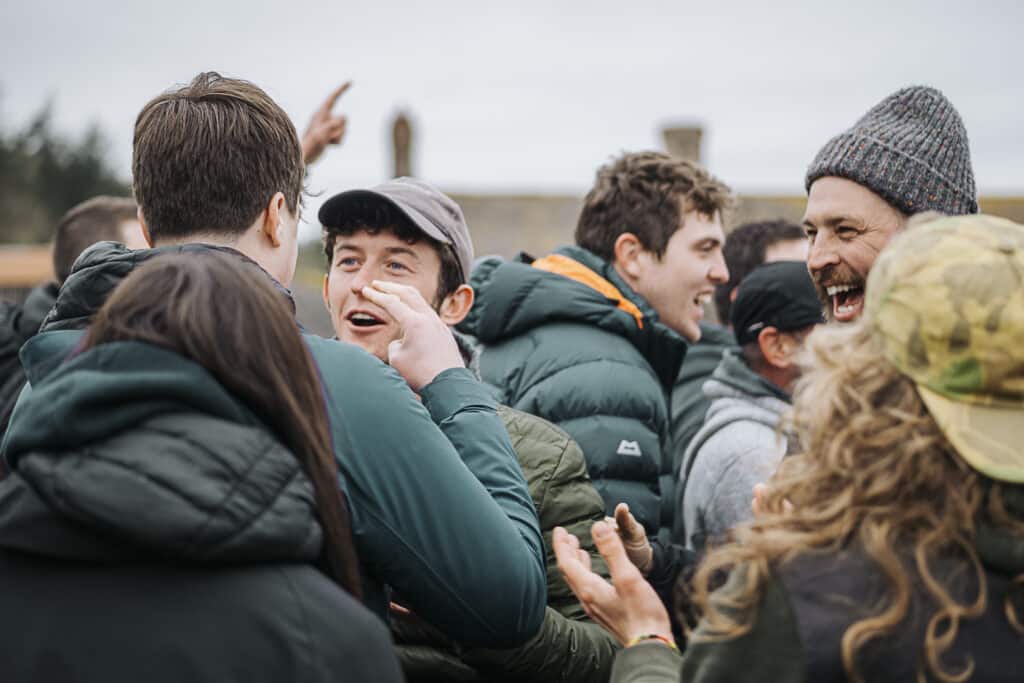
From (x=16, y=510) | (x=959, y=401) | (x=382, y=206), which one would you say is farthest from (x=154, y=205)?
(x=959, y=401)

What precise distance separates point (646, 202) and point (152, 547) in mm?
3169

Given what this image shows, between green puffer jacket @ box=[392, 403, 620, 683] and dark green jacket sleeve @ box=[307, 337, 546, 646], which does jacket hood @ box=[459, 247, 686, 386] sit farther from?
dark green jacket sleeve @ box=[307, 337, 546, 646]

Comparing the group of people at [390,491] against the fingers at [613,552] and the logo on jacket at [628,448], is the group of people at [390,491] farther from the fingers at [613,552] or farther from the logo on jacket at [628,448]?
the logo on jacket at [628,448]

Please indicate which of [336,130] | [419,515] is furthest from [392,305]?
[336,130]

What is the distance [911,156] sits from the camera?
2.74 meters

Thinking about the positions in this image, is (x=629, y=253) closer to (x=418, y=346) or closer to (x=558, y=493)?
(x=558, y=493)

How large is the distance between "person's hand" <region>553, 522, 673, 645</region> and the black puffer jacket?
75 cm

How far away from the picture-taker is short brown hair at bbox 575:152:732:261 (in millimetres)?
4164

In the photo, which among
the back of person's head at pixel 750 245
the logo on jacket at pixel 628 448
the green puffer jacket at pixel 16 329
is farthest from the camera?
the back of person's head at pixel 750 245

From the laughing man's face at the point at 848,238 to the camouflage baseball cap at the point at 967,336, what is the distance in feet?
4.05

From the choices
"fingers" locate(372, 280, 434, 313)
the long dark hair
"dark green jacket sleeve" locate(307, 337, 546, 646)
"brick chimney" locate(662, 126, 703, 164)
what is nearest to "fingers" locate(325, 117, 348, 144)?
"fingers" locate(372, 280, 434, 313)

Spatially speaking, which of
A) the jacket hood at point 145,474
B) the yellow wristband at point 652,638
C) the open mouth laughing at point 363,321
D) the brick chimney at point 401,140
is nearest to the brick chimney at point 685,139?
the brick chimney at point 401,140

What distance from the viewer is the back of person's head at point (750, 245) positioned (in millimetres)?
5340

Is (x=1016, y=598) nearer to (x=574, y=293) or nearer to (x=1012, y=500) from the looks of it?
(x=1012, y=500)
